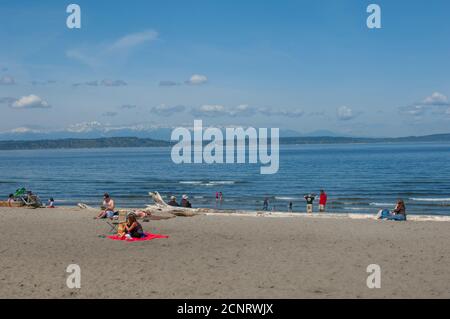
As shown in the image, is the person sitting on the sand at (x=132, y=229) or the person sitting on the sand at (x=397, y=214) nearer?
the person sitting on the sand at (x=132, y=229)

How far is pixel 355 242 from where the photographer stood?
55.6 ft

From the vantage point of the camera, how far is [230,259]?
14.1 m

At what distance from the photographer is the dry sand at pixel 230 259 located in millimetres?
10852

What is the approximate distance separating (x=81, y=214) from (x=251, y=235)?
10.3 metres

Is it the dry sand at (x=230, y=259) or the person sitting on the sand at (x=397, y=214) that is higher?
the person sitting on the sand at (x=397, y=214)

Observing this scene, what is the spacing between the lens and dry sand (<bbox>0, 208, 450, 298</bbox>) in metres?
10.9

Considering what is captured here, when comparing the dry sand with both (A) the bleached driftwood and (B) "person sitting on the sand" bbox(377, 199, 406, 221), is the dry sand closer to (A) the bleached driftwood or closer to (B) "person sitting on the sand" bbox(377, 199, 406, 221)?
(B) "person sitting on the sand" bbox(377, 199, 406, 221)

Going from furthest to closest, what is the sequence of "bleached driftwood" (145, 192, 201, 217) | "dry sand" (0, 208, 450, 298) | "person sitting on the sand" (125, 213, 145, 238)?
"bleached driftwood" (145, 192, 201, 217), "person sitting on the sand" (125, 213, 145, 238), "dry sand" (0, 208, 450, 298)

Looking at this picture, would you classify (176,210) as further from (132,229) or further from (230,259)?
(230,259)

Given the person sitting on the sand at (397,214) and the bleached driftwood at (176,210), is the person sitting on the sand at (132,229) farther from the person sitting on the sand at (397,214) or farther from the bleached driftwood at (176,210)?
the person sitting on the sand at (397,214)

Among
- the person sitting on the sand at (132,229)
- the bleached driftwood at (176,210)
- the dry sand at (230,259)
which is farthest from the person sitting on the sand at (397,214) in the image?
the person sitting on the sand at (132,229)

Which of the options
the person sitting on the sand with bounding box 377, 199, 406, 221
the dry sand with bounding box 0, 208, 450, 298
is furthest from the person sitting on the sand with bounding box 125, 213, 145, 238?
the person sitting on the sand with bounding box 377, 199, 406, 221
